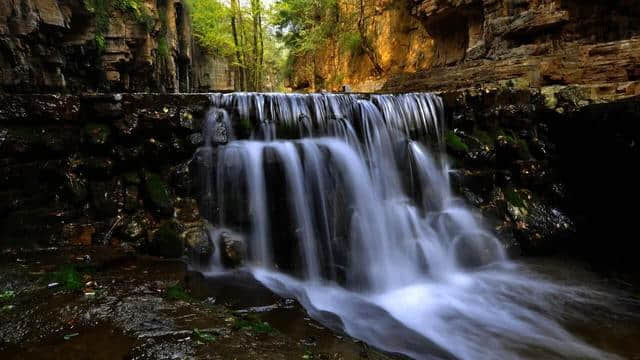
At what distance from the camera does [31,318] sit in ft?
9.46

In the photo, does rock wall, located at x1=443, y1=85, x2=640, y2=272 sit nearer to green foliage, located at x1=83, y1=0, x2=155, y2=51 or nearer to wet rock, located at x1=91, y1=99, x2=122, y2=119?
wet rock, located at x1=91, y1=99, x2=122, y2=119

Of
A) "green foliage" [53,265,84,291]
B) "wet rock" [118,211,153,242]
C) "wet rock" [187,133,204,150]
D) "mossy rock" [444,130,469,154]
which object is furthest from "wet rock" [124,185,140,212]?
"mossy rock" [444,130,469,154]

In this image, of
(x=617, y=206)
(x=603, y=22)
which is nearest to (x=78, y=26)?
(x=617, y=206)

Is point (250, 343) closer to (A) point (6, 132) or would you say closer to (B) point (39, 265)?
(B) point (39, 265)

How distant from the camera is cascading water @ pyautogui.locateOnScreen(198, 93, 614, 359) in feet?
14.6

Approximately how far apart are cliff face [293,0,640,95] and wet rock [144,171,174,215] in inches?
332

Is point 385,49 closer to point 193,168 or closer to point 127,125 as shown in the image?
point 193,168

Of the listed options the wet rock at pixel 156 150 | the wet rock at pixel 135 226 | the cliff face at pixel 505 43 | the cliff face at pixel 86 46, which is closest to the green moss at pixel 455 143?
the cliff face at pixel 505 43

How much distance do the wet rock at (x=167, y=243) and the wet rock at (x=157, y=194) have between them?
0.55m

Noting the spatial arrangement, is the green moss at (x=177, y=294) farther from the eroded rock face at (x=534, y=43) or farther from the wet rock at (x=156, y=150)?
the eroded rock face at (x=534, y=43)

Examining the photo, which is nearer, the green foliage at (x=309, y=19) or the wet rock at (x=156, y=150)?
the wet rock at (x=156, y=150)

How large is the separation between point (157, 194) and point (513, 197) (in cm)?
685

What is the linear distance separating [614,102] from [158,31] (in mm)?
15951

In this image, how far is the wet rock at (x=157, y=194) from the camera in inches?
226
